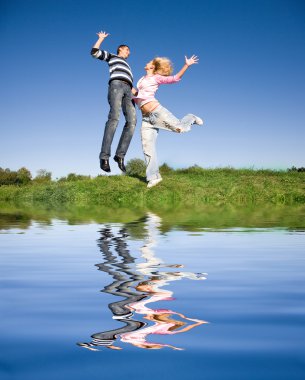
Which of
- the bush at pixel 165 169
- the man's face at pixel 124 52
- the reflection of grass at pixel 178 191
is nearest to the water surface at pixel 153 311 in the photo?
the man's face at pixel 124 52

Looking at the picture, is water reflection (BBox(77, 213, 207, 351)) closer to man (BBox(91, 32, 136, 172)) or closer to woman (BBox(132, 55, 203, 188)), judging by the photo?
man (BBox(91, 32, 136, 172))

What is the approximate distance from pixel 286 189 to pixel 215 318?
15.8m

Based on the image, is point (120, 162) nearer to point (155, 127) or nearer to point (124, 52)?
point (155, 127)

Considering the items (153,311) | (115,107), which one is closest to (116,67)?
(115,107)

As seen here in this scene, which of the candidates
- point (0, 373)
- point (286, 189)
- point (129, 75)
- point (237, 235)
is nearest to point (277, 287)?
point (0, 373)

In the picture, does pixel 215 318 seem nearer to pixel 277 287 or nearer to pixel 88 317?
pixel 88 317

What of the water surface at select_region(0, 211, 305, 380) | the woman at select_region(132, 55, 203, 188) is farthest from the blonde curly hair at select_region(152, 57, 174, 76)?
the water surface at select_region(0, 211, 305, 380)

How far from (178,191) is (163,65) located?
8.05 m

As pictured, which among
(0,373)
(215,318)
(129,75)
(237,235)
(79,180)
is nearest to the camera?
(0,373)

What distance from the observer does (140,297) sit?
10.4ft

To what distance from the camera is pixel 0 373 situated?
2.06 meters

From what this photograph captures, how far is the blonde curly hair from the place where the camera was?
984 cm

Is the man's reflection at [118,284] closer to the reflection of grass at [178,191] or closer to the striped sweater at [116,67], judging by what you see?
the striped sweater at [116,67]

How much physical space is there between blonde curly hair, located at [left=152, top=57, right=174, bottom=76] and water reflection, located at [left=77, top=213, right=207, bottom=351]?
4.72 metres
